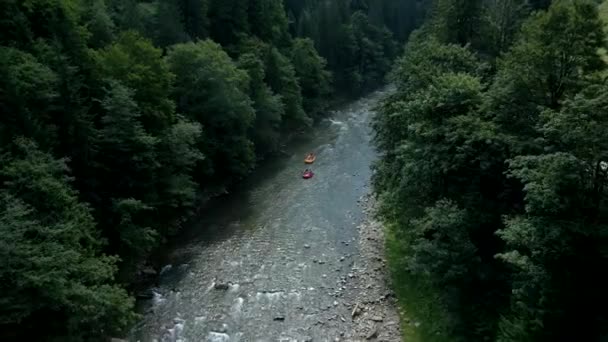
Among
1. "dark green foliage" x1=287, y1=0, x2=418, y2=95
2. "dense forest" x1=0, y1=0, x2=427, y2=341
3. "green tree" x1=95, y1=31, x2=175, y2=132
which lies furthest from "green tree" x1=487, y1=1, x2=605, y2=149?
"dark green foliage" x1=287, y1=0, x2=418, y2=95

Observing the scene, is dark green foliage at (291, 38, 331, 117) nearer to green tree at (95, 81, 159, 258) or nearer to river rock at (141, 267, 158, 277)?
green tree at (95, 81, 159, 258)

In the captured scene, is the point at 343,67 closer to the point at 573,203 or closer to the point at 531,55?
the point at 531,55

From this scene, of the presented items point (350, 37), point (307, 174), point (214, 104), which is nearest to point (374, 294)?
point (307, 174)

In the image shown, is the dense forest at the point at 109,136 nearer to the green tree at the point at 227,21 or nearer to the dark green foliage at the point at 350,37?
the green tree at the point at 227,21

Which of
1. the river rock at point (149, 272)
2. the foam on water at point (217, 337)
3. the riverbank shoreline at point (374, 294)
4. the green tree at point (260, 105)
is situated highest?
the green tree at point (260, 105)

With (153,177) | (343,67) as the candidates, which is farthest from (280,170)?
(343,67)

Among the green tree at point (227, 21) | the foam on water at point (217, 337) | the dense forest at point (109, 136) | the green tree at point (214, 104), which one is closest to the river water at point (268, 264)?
the foam on water at point (217, 337)
